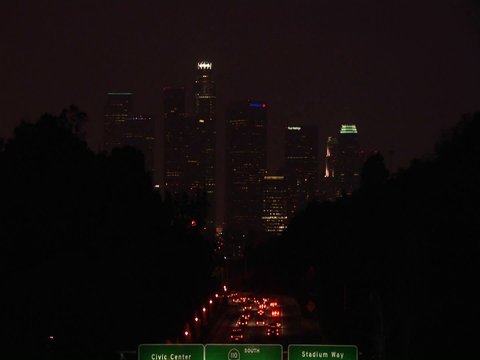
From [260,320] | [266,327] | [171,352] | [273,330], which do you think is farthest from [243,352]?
[260,320]

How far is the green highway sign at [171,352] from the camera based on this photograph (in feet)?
88.5

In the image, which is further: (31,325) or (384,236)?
(384,236)

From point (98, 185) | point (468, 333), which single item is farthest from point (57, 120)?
point (468, 333)

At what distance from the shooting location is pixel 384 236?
222ft

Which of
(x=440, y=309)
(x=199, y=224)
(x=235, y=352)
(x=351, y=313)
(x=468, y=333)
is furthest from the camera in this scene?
(x=199, y=224)

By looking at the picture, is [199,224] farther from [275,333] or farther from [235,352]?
[235,352]

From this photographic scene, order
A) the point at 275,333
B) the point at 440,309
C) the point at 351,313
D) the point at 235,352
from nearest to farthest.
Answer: the point at 235,352, the point at 440,309, the point at 351,313, the point at 275,333

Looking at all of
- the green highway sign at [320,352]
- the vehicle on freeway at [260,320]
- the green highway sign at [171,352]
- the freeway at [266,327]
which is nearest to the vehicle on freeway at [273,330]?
the freeway at [266,327]

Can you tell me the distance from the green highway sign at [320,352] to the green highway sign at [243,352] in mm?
287

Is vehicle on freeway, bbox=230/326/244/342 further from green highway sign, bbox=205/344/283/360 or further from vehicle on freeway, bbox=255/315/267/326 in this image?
green highway sign, bbox=205/344/283/360

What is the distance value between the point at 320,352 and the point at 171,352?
303cm

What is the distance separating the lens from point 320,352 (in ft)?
89.0

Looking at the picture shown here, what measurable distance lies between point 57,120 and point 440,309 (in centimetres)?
2996

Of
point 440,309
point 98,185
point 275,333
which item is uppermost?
point 98,185
